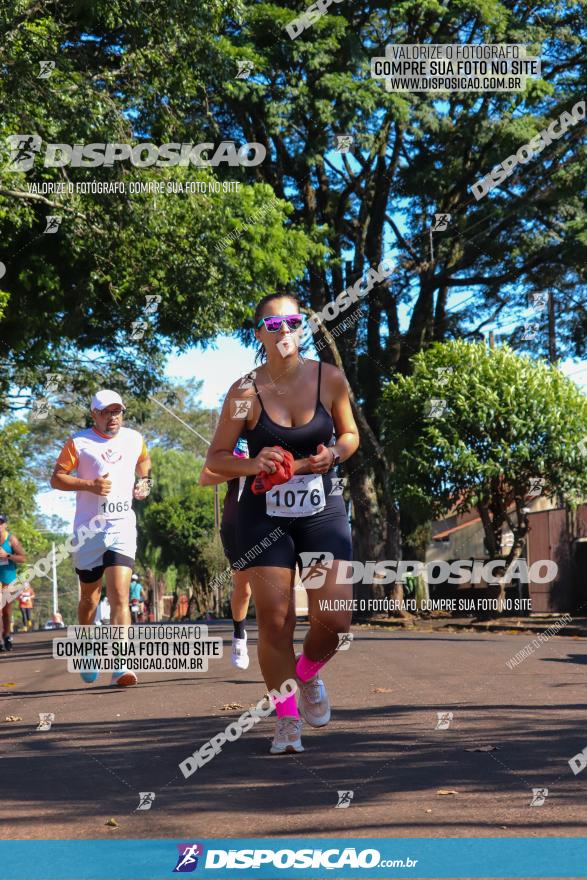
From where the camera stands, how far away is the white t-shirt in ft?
29.2

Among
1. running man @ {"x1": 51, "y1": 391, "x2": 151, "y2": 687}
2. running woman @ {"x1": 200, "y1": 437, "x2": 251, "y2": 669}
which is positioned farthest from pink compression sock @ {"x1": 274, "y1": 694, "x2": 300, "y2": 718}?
running man @ {"x1": 51, "y1": 391, "x2": 151, "y2": 687}

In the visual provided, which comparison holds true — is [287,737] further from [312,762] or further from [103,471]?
[103,471]

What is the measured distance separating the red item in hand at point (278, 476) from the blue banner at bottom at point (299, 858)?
181 cm

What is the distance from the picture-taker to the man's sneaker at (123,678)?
29.7ft

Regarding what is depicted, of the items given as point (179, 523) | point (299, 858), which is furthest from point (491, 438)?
point (179, 523)

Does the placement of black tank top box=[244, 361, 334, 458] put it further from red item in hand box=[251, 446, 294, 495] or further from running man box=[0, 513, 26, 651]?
running man box=[0, 513, 26, 651]

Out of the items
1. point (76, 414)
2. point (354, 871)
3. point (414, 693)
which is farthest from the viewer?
point (76, 414)

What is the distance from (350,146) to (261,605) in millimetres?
19911

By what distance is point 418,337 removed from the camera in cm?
2873

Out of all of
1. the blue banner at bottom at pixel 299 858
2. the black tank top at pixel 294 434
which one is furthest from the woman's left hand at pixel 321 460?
the blue banner at bottom at pixel 299 858

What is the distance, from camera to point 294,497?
225 inches

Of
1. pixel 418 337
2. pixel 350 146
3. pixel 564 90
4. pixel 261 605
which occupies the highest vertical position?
pixel 564 90

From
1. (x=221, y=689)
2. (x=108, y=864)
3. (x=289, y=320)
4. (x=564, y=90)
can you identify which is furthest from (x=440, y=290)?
(x=108, y=864)

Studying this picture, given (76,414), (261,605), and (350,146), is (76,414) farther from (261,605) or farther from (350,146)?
(261,605)
